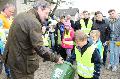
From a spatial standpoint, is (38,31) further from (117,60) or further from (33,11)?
(117,60)

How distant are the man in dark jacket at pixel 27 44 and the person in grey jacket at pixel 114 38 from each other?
3940 millimetres

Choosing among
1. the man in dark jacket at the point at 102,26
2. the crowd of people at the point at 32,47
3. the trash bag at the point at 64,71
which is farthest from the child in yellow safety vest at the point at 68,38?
the trash bag at the point at 64,71

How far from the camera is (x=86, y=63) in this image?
233 inches

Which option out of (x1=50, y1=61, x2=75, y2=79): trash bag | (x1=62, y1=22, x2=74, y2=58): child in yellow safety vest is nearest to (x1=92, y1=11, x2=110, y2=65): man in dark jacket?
(x1=62, y1=22, x2=74, y2=58): child in yellow safety vest

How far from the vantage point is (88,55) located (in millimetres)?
5859

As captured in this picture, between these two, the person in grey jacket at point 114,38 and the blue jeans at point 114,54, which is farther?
the blue jeans at point 114,54

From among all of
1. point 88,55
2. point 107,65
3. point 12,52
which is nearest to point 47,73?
point 107,65

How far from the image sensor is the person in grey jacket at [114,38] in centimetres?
896

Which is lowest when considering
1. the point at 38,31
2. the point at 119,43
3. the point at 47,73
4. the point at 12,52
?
the point at 47,73

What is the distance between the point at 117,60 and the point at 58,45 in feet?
7.34

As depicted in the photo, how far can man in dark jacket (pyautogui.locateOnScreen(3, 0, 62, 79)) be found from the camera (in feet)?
16.4

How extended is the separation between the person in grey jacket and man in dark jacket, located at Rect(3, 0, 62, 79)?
12.9 feet

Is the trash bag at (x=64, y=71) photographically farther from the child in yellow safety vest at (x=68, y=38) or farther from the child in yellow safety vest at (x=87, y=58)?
the child in yellow safety vest at (x=68, y=38)

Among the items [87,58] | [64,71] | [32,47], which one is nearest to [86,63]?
[87,58]
